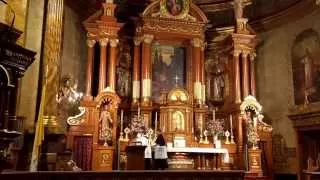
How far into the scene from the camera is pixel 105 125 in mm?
13031

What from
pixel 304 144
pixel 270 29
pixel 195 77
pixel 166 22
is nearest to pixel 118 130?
pixel 195 77

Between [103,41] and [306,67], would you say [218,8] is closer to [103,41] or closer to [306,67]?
[306,67]

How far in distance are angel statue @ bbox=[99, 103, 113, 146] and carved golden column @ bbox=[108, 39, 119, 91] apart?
98cm

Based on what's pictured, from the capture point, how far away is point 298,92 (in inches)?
570

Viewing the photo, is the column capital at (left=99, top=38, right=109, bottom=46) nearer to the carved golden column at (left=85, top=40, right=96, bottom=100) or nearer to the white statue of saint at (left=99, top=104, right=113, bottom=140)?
the carved golden column at (left=85, top=40, right=96, bottom=100)

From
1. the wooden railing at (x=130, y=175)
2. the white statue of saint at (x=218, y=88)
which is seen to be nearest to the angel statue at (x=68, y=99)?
the white statue of saint at (x=218, y=88)

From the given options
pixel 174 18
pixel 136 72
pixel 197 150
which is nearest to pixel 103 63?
pixel 136 72

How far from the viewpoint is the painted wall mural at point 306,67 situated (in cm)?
1376

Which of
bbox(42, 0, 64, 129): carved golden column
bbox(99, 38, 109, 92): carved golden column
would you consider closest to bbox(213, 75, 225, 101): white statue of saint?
bbox(99, 38, 109, 92): carved golden column

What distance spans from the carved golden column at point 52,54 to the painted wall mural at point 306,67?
8.81 meters

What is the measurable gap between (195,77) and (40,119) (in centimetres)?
731

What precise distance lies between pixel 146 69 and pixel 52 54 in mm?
4468

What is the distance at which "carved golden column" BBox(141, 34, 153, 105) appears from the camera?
14.5 m

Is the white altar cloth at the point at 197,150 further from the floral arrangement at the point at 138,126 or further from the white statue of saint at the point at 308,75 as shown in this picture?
the white statue of saint at the point at 308,75
